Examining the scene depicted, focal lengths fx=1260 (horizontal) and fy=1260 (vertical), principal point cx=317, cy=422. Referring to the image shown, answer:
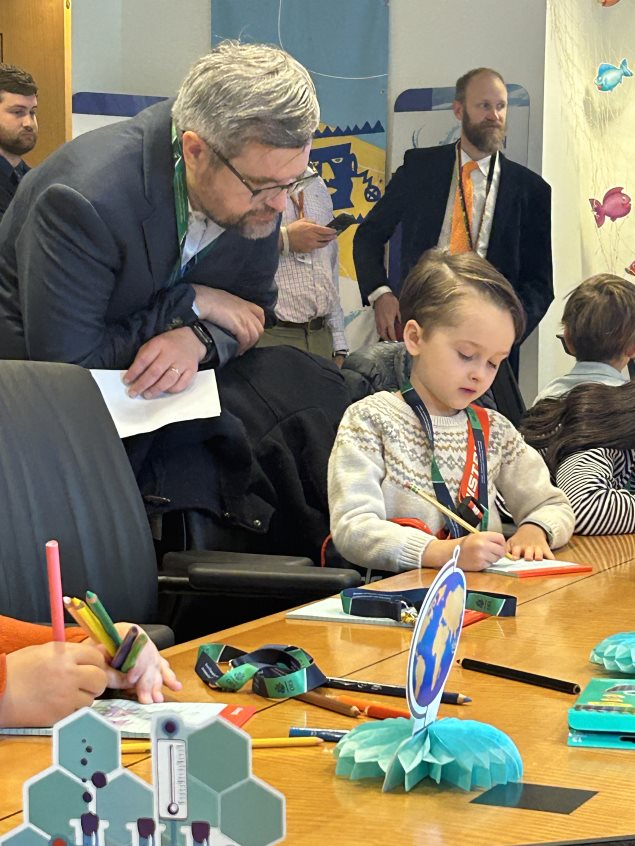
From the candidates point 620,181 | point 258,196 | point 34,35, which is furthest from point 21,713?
point 34,35

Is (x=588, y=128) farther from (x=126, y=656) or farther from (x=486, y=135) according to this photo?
(x=126, y=656)

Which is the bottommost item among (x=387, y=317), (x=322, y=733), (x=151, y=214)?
(x=387, y=317)

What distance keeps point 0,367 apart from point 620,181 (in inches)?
124

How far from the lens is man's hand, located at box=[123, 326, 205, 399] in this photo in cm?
219

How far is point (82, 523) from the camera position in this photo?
172cm

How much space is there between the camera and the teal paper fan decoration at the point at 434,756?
877 mm

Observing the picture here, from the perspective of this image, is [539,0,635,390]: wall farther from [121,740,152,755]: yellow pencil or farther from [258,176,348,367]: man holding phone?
[121,740,152,755]: yellow pencil

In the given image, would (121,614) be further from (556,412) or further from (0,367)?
(556,412)

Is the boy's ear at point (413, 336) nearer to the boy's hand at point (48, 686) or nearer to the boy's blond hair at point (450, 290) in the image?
the boy's blond hair at point (450, 290)

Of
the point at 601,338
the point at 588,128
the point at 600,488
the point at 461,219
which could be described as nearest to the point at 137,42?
the point at 461,219

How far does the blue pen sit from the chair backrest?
2.35 ft

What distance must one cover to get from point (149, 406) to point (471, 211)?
2866mm

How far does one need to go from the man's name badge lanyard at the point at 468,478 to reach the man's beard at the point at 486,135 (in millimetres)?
3025

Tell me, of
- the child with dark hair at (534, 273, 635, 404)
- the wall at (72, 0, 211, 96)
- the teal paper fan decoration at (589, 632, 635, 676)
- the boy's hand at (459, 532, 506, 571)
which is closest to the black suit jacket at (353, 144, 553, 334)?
the wall at (72, 0, 211, 96)
